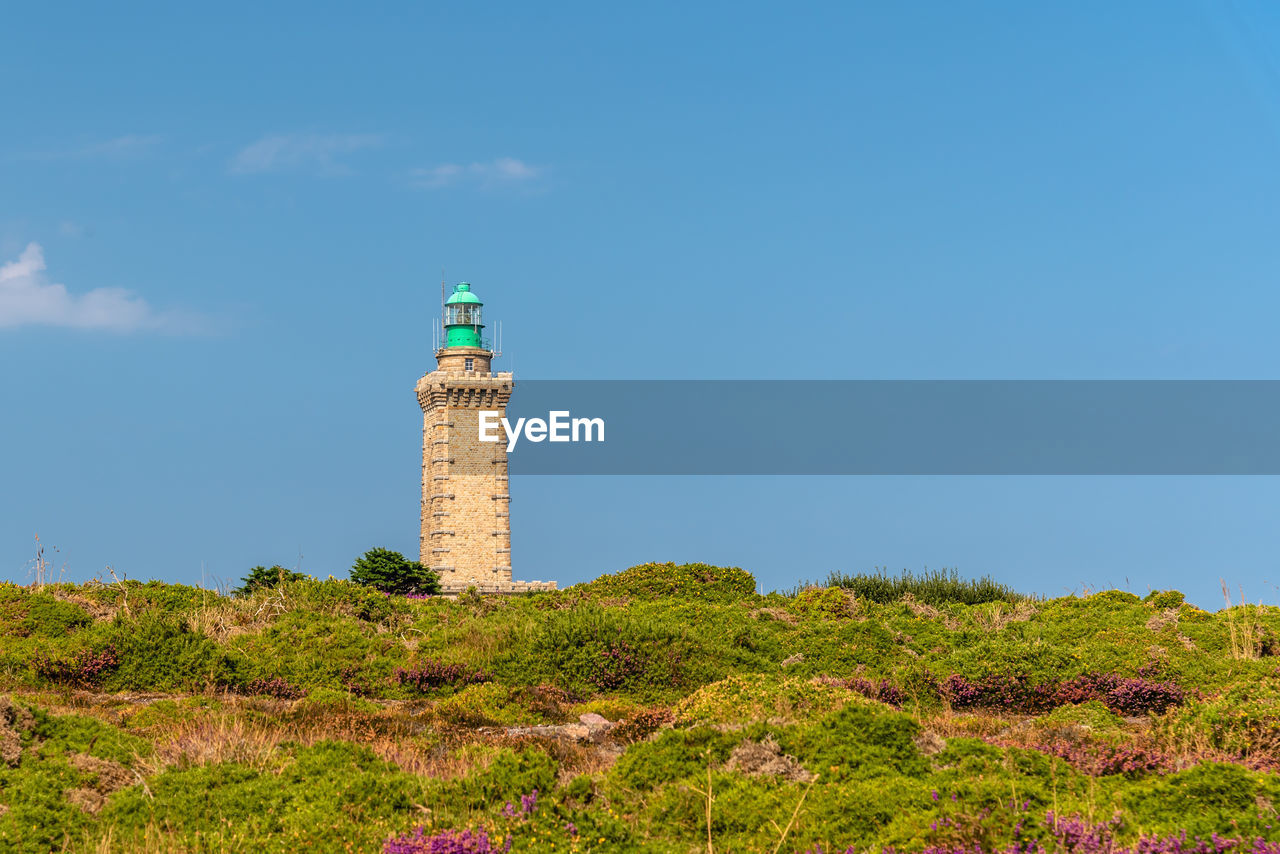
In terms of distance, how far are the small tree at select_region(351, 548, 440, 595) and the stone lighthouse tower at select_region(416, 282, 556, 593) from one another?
1312 centimetres

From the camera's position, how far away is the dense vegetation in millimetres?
10023

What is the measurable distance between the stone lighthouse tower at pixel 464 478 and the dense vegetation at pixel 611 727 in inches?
970

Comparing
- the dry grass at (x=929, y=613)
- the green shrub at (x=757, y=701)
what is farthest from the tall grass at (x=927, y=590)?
the green shrub at (x=757, y=701)

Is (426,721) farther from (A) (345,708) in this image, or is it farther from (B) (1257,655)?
(B) (1257,655)

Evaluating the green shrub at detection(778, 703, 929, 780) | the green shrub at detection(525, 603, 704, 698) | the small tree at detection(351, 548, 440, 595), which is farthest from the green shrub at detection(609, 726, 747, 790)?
the small tree at detection(351, 548, 440, 595)

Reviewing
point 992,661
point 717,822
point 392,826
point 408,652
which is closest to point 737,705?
point 717,822

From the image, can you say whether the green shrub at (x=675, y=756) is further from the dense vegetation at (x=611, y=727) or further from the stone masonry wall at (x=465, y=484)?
the stone masonry wall at (x=465, y=484)

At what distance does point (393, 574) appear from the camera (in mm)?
39344

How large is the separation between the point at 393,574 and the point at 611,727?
80.8 ft

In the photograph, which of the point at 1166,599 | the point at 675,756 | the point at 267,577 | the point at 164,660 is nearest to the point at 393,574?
the point at 267,577

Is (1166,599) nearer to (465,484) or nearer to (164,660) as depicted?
(164,660)

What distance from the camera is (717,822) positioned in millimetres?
10492

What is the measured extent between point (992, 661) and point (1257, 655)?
24.9 feet

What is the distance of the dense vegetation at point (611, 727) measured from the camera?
10.0 meters
